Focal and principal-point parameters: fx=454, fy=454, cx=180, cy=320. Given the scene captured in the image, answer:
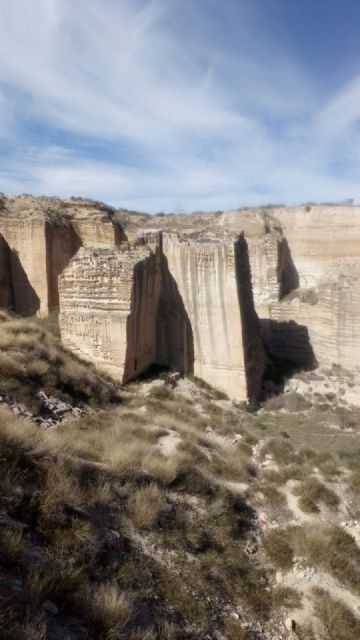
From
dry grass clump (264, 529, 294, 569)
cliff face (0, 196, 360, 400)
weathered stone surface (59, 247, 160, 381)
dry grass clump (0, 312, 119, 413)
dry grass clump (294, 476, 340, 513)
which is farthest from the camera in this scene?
cliff face (0, 196, 360, 400)

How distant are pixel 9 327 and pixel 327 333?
1018cm

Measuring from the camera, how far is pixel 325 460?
8445 millimetres

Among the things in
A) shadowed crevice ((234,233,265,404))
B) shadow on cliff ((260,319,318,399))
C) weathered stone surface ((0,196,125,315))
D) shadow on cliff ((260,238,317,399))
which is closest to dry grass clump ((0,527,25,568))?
shadowed crevice ((234,233,265,404))

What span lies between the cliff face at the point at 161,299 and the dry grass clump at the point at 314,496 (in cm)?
472

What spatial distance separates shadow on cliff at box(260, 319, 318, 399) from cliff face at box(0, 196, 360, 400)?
37 millimetres

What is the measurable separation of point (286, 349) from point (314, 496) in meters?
9.48


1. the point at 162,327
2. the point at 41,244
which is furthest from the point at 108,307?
the point at 41,244

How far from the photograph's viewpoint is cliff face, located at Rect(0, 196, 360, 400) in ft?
35.2

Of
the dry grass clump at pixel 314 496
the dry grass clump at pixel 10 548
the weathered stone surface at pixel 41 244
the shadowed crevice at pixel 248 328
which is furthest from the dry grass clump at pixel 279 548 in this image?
the weathered stone surface at pixel 41 244

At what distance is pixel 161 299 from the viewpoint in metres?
12.5

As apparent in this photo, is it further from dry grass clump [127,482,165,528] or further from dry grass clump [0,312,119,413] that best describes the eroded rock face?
dry grass clump [127,482,165,528]

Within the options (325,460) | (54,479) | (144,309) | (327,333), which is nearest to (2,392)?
(54,479)

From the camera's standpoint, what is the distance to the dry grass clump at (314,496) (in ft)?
22.0

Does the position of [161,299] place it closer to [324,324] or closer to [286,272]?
[324,324]
